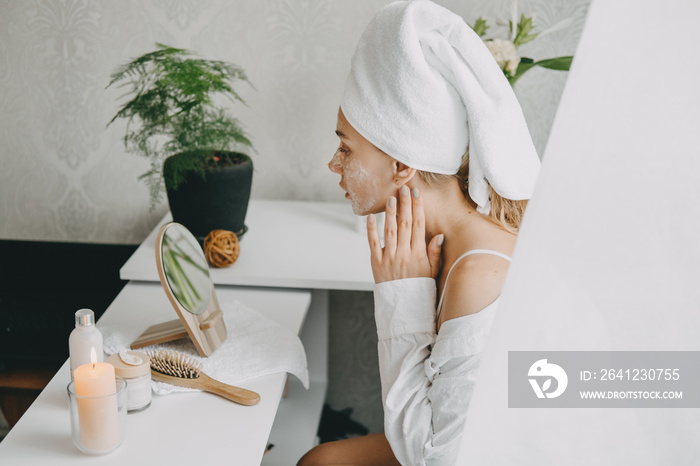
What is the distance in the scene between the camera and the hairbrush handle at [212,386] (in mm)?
964

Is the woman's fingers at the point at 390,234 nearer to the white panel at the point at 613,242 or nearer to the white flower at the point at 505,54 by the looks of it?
the white flower at the point at 505,54

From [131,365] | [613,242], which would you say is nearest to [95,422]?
[131,365]

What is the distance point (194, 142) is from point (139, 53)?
526 mm

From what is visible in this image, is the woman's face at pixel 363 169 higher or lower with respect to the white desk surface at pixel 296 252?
higher

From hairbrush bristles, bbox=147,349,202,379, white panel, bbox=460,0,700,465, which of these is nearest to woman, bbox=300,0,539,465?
hairbrush bristles, bbox=147,349,202,379

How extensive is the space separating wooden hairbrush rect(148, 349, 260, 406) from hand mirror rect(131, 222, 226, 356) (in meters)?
0.06

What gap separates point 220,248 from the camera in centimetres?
137

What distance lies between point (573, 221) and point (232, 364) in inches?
36.0

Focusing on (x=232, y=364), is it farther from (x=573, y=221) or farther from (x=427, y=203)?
(x=573, y=221)

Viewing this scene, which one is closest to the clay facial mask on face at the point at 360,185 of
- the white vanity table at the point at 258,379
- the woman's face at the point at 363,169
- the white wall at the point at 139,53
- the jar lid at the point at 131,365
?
the woman's face at the point at 363,169

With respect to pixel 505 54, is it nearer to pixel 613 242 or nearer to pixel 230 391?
pixel 230 391

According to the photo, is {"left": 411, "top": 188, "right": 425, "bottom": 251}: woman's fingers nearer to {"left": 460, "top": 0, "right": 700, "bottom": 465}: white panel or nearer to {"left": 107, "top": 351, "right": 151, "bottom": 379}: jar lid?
{"left": 107, "top": 351, "right": 151, "bottom": 379}: jar lid

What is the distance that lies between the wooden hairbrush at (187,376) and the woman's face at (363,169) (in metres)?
0.37

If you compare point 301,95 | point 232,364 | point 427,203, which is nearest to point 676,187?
point 427,203
